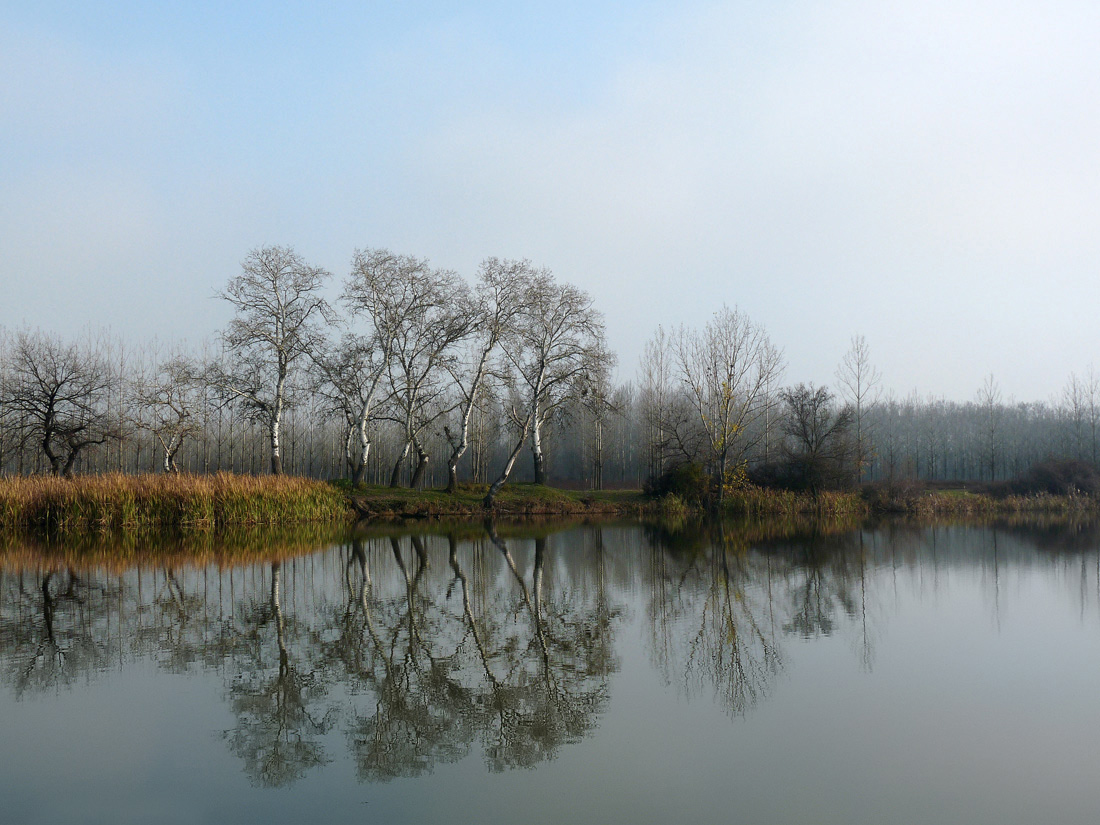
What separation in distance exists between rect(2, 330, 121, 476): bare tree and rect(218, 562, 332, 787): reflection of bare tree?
30319 mm

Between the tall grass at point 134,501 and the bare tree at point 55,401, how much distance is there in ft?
33.8

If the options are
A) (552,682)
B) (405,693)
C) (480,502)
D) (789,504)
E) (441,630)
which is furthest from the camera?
(789,504)

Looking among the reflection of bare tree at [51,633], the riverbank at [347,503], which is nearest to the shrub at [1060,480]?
the riverbank at [347,503]

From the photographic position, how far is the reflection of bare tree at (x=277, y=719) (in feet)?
15.5

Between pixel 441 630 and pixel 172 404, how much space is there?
30.7m

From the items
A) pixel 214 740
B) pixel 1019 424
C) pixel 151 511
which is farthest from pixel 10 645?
pixel 1019 424

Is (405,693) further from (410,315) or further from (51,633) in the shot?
(410,315)

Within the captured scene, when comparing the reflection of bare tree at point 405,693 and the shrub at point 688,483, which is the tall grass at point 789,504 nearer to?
the shrub at point 688,483

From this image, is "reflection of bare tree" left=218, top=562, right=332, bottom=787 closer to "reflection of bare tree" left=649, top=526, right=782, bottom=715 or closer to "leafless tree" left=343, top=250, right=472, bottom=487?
"reflection of bare tree" left=649, top=526, right=782, bottom=715

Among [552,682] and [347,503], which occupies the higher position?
[552,682]

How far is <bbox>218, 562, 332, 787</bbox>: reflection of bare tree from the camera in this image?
4738 mm

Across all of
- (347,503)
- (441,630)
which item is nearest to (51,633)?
(441,630)

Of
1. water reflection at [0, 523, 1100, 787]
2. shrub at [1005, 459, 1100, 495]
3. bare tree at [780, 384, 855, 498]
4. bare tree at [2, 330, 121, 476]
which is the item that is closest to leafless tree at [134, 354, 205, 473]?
bare tree at [2, 330, 121, 476]

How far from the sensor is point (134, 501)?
73.9ft
